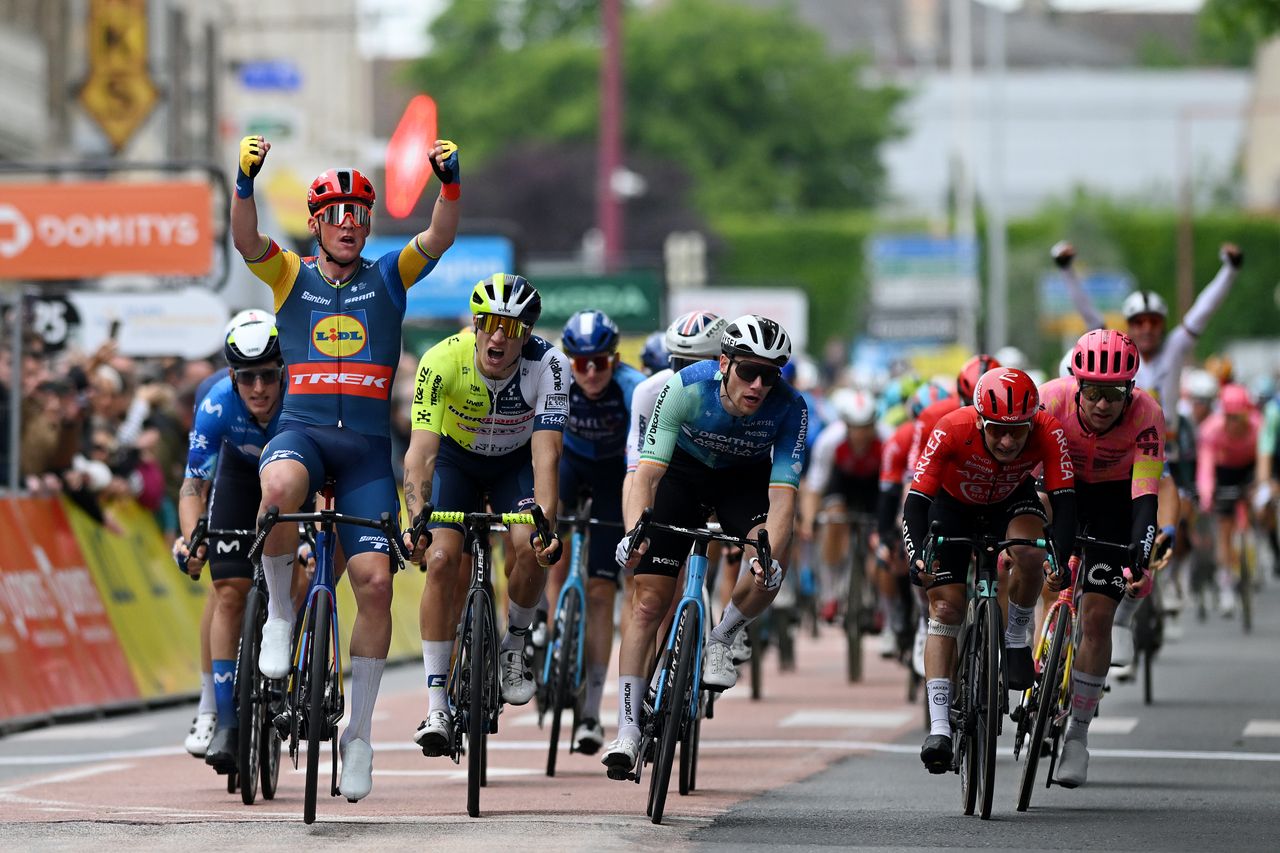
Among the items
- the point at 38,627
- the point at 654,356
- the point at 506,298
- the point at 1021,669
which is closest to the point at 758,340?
the point at 506,298

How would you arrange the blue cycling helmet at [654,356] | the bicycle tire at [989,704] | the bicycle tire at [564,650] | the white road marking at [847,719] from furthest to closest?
1. the white road marking at [847,719]
2. the blue cycling helmet at [654,356]
3. the bicycle tire at [564,650]
4. the bicycle tire at [989,704]

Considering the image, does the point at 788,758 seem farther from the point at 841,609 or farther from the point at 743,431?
the point at 841,609

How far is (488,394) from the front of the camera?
1088 centimetres

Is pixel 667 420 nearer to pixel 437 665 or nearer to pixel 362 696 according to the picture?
pixel 437 665

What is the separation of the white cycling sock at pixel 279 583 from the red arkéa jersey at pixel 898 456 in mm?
5588

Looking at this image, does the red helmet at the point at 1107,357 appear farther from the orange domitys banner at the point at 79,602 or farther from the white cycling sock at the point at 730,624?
the orange domitys banner at the point at 79,602

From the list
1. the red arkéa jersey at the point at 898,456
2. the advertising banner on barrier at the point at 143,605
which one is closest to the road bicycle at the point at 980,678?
the red arkéa jersey at the point at 898,456

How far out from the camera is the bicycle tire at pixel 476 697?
10086mm

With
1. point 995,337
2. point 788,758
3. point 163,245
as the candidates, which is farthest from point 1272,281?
point 788,758

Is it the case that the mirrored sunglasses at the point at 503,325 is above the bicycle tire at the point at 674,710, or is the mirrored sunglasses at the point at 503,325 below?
above

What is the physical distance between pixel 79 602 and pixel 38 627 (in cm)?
64

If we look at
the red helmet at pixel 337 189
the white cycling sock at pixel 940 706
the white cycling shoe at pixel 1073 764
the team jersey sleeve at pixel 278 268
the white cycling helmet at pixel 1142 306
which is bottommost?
the white cycling shoe at pixel 1073 764

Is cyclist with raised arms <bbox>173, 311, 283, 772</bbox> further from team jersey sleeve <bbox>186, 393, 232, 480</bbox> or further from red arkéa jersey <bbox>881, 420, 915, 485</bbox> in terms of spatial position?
red arkéa jersey <bbox>881, 420, 915, 485</bbox>

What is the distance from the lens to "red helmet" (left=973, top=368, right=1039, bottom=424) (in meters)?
10.5
